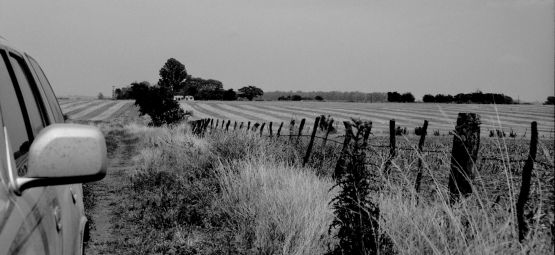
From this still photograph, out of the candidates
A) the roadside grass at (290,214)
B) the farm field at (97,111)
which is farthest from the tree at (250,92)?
the roadside grass at (290,214)

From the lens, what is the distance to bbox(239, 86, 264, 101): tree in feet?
432

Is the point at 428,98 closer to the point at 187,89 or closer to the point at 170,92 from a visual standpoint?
the point at 187,89

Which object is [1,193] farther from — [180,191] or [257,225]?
[180,191]

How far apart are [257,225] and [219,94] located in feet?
400

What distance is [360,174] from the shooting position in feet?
13.0

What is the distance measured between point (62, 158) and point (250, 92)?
136m

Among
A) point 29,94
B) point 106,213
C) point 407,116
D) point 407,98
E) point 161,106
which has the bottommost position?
point 407,98

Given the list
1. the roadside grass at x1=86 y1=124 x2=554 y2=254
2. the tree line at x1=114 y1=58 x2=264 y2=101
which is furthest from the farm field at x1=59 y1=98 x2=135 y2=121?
the roadside grass at x1=86 y1=124 x2=554 y2=254

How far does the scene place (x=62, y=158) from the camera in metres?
1.59

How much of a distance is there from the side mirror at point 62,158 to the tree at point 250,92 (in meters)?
130

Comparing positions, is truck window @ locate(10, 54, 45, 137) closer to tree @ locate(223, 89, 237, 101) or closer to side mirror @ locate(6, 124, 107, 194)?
side mirror @ locate(6, 124, 107, 194)

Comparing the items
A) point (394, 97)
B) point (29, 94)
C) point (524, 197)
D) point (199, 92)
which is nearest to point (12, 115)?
point (29, 94)

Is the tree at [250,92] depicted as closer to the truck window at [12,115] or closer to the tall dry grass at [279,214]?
the tall dry grass at [279,214]

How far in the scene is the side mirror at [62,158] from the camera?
156 centimetres
